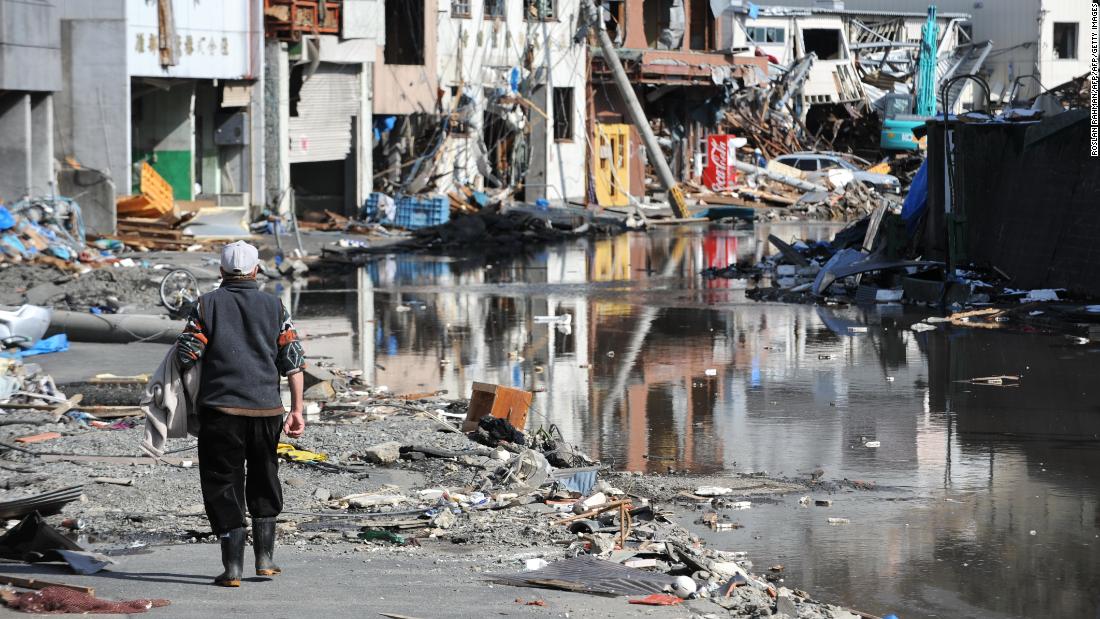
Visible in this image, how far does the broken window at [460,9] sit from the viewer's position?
4072 centimetres

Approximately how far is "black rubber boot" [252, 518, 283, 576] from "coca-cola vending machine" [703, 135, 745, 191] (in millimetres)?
42643

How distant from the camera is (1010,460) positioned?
1105cm

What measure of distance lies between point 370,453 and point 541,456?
1.15 meters

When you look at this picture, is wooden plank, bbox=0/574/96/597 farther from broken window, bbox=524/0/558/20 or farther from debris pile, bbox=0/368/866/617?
broken window, bbox=524/0/558/20

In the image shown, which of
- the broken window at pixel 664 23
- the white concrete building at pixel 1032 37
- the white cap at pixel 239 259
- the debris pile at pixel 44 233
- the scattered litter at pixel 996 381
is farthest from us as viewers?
the white concrete building at pixel 1032 37

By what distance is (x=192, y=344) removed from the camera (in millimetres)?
6777

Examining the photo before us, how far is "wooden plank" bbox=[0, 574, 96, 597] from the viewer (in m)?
6.43

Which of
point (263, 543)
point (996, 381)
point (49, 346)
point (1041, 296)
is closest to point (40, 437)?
point (263, 543)

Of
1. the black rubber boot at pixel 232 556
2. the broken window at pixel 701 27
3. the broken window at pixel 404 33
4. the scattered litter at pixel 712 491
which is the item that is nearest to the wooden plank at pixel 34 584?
the black rubber boot at pixel 232 556

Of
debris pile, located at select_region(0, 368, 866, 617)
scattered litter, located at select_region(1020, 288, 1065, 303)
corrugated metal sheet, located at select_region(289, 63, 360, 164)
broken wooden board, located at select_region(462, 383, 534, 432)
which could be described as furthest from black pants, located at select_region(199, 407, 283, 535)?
corrugated metal sheet, located at select_region(289, 63, 360, 164)

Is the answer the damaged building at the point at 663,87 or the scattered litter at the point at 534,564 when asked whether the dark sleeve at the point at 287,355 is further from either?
the damaged building at the point at 663,87

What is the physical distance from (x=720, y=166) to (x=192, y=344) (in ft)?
142

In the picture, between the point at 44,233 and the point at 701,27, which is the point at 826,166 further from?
the point at 44,233

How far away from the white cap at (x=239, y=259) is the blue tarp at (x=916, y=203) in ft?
57.0
